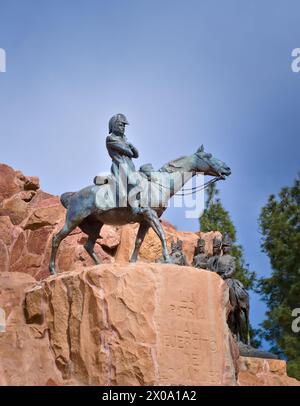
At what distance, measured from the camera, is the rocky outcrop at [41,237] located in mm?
18266

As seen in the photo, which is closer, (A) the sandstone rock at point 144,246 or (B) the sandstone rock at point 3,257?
(A) the sandstone rock at point 144,246

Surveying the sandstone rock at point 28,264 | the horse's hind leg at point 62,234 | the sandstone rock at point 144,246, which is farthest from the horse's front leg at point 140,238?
the sandstone rock at point 28,264

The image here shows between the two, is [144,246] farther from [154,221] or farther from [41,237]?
[154,221]

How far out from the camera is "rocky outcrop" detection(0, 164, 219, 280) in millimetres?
18266

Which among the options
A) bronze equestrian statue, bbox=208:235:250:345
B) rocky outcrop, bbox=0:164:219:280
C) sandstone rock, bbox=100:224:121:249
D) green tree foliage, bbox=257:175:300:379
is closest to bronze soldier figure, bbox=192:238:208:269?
bronze equestrian statue, bbox=208:235:250:345

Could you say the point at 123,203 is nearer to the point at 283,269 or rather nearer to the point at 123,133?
the point at 123,133

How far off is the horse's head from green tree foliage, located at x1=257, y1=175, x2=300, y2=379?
1211cm

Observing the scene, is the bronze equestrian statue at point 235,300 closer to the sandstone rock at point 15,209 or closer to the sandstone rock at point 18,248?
the sandstone rock at point 18,248

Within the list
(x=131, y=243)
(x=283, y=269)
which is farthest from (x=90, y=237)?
(x=283, y=269)

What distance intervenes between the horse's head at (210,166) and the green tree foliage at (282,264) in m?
12.1

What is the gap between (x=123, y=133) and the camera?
12.3 m
